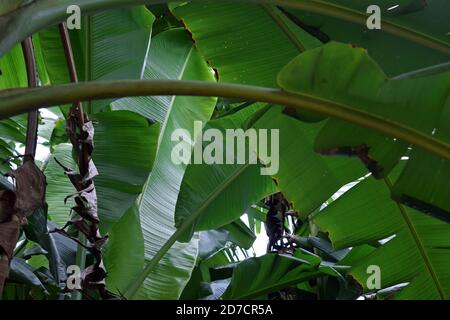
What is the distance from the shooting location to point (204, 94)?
941mm

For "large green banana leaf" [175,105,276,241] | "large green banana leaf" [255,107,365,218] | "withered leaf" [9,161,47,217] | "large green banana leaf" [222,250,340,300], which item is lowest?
"withered leaf" [9,161,47,217]

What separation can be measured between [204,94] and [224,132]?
0.77m

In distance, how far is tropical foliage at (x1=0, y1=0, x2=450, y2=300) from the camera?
0.94m

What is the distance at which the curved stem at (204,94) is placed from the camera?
85 centimetres

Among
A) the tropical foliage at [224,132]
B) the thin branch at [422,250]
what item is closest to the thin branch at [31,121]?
the tropical foliage at [224,132]

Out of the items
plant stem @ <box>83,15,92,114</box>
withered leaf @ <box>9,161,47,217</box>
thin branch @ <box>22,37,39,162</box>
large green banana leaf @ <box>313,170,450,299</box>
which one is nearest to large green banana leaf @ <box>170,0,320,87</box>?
plant stem @ <box>83,15,92,114</box>

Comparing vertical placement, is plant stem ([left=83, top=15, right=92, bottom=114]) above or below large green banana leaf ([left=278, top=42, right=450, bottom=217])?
above

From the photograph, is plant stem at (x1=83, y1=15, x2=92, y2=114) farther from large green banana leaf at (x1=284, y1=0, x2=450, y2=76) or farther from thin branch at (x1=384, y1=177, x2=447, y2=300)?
thin branch at (x1=384, y1=177, x2=447, y2=300)

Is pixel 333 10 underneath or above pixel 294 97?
above

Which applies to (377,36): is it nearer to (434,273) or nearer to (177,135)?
(434,273)
